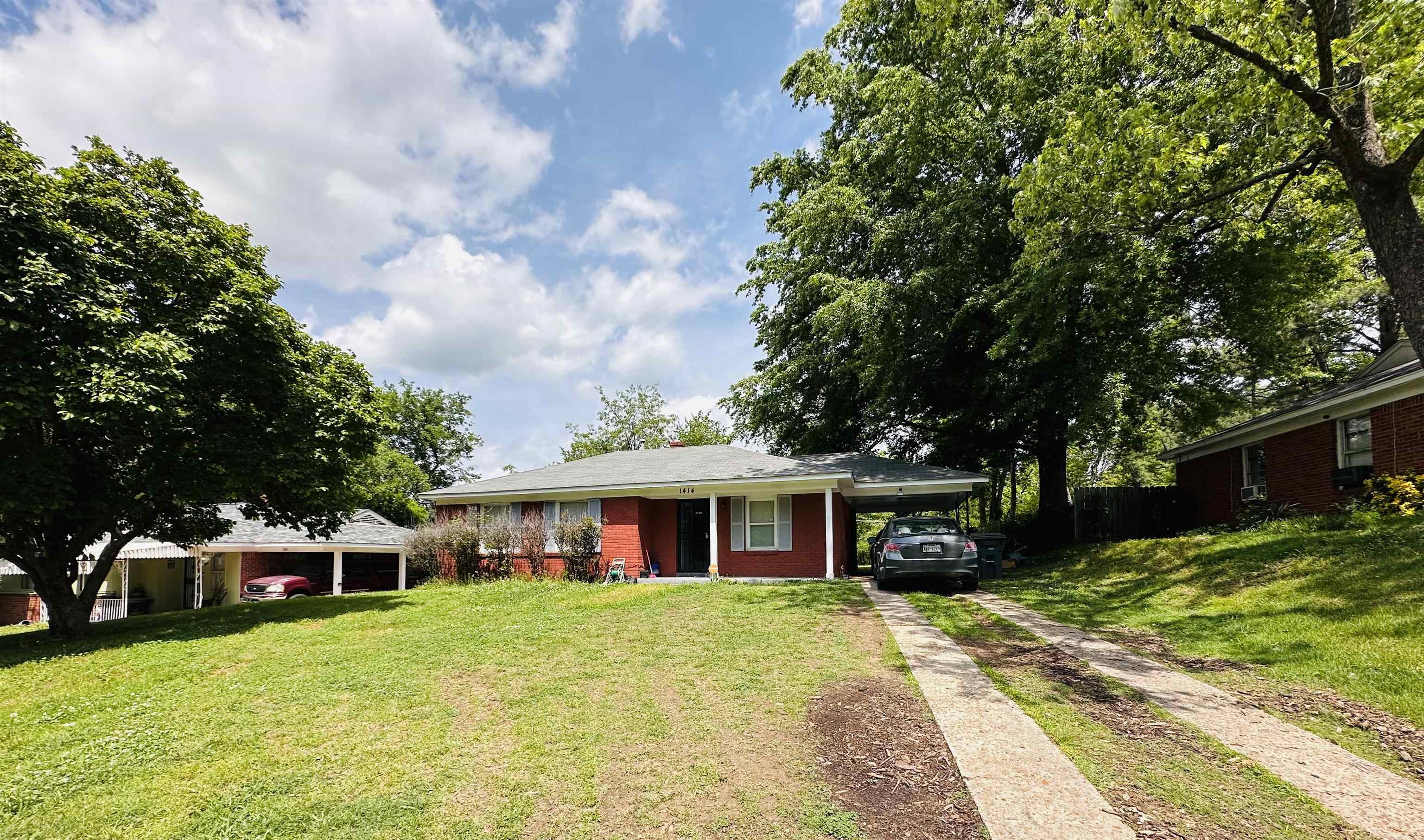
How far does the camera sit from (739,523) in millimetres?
17094

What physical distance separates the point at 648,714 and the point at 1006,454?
19.8m

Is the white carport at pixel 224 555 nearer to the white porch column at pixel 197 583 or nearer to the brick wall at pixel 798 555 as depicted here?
the white porch column at pixel 197 583

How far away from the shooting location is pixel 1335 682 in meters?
5.48

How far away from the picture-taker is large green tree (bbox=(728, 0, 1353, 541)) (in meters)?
14.9

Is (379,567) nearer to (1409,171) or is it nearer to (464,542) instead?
(464,542)

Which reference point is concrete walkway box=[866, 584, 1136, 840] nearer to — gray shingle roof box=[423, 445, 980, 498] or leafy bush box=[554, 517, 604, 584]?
gray shingle roof box=[423, 445, 980, 498]

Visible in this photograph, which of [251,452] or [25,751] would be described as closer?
[25,751]

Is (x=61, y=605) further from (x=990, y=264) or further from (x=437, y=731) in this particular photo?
(x=990, y=264)

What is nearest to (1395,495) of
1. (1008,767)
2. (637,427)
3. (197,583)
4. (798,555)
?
(798,555)

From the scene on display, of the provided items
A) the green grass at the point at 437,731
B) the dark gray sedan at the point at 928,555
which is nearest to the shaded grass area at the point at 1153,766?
the green grass at the point at 437,731

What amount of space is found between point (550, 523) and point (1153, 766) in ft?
51.3

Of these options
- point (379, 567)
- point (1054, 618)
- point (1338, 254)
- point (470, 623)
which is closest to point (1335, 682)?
point (1054, 618)

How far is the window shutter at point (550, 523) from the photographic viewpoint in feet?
56.0

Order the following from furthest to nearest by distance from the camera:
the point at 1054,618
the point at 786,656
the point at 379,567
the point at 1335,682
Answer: the point at 379,567, the point at 1054,618, the point at 786,656, the point at 1335,682
